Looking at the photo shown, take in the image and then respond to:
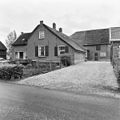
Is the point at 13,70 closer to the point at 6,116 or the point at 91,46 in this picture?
the point at 6,116

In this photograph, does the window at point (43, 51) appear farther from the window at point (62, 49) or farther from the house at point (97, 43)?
the house at point (97, 43)

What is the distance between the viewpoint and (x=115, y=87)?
8.06m

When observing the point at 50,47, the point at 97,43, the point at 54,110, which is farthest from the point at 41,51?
the point at 54,110

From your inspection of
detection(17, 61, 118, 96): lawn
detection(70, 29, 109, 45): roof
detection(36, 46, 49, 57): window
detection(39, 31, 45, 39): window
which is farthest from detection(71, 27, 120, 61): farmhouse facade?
detection(17, 61, 118, 96): lawn

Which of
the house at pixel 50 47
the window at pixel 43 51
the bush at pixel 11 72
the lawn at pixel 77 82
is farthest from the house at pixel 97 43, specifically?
the bush at pixel 11 72

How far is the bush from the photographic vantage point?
11438 millimetres

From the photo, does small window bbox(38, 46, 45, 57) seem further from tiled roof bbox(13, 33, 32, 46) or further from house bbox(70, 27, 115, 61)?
house bbox(70, 27, 115, 61)

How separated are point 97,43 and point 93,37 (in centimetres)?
291

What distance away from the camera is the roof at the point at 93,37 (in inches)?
1244

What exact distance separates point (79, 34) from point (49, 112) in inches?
1345

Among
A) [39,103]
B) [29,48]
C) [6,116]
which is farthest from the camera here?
[29,48]

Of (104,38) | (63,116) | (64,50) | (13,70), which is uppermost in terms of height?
(104,38)

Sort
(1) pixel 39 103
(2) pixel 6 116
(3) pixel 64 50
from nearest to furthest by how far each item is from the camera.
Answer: (2) pixel 6 116 < (1) pixel 39 103 < (3) pixel 64 50

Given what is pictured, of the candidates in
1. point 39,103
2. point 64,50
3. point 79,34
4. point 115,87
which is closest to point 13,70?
point 39,103
